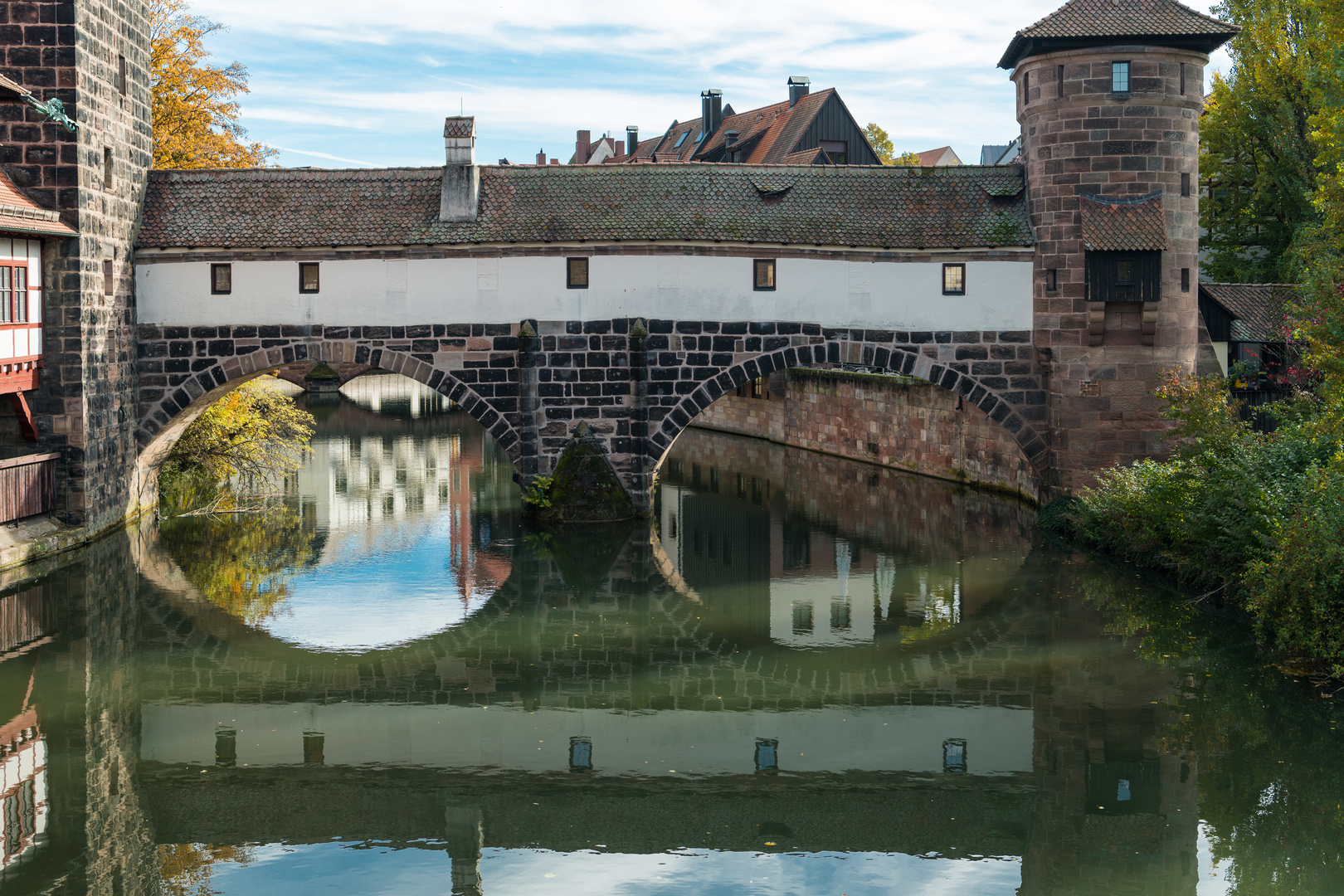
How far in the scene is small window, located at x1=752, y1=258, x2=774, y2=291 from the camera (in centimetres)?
2058

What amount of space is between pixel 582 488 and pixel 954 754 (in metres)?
11.4

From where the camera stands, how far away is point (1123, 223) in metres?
19.5

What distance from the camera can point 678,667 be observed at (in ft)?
42.7

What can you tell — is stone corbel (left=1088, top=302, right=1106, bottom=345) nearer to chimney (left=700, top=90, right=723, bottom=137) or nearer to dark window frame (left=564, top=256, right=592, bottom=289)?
dark window frame (left=564, top=256, right=592, bottom=289)

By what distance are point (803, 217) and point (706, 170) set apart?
1.92 m

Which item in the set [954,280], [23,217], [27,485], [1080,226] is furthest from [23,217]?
[1080,226]

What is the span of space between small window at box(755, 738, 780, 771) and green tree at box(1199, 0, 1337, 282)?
21.6m

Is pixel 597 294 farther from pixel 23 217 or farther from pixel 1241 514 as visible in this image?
pixel 1241 514

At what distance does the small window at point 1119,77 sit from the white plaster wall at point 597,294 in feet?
9.42

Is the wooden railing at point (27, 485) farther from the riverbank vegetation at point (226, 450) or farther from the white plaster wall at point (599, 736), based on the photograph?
the white plaster wall at point (599, 736)

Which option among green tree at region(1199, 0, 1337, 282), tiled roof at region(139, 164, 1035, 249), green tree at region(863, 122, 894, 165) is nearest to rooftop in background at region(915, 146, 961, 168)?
green tree at region(863, 122, 894, 165)

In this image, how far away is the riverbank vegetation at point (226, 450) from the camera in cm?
2255

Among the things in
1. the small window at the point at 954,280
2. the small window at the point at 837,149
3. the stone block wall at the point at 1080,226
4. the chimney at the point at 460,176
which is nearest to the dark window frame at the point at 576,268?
the chimney at the point at 460,176

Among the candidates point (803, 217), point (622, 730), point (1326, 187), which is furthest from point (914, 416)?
point (622, 730)
